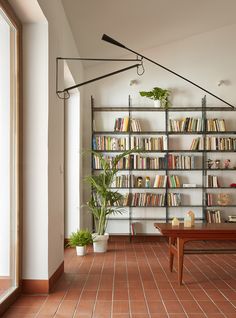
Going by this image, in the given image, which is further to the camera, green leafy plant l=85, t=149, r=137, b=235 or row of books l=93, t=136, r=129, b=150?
row of books l=93, t=136, r=129, b=150

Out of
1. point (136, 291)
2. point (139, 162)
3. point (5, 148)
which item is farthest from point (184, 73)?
point (5, 148)

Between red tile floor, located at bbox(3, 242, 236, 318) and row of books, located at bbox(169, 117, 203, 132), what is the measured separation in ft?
8.66

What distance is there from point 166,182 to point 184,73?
2.23 meters

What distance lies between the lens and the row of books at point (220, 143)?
26.0 feet

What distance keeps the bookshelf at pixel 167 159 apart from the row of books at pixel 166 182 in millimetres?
19

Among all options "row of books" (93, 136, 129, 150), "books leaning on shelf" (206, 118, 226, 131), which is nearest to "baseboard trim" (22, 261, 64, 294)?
"row of books" (93, 136, 129, 150)

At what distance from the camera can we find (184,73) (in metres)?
8.23

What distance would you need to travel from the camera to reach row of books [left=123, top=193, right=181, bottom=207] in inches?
313

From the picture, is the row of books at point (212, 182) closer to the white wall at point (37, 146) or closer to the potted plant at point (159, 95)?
the potted plant at point (159, 95)

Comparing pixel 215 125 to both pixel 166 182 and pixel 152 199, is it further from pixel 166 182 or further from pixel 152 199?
pixel 152 199

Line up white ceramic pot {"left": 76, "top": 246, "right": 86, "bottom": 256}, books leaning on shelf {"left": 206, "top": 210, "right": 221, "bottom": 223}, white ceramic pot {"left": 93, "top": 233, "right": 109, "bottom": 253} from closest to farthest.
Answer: white ceramic pot {"left": 76, "top": 246, "right": 86, "bottom": 256} → white ceramic pot {"left": 93, "top": 233, "right": 109, "bottom": 253} → books leaning on shelf {"left": 206, "top": 210, "right": 221, "bottom": 223}

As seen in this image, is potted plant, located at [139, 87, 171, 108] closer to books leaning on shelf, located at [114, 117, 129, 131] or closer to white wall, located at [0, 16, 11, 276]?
books leaning on shelf, located at [114, 117, 129, 131]

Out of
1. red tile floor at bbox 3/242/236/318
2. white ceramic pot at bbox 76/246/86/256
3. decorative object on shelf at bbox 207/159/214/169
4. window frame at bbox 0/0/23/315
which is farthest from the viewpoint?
decorative object on shelf at bbox 207/159/214/169

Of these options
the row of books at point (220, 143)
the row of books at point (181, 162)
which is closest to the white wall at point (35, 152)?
the row of books at point (181, 162)
